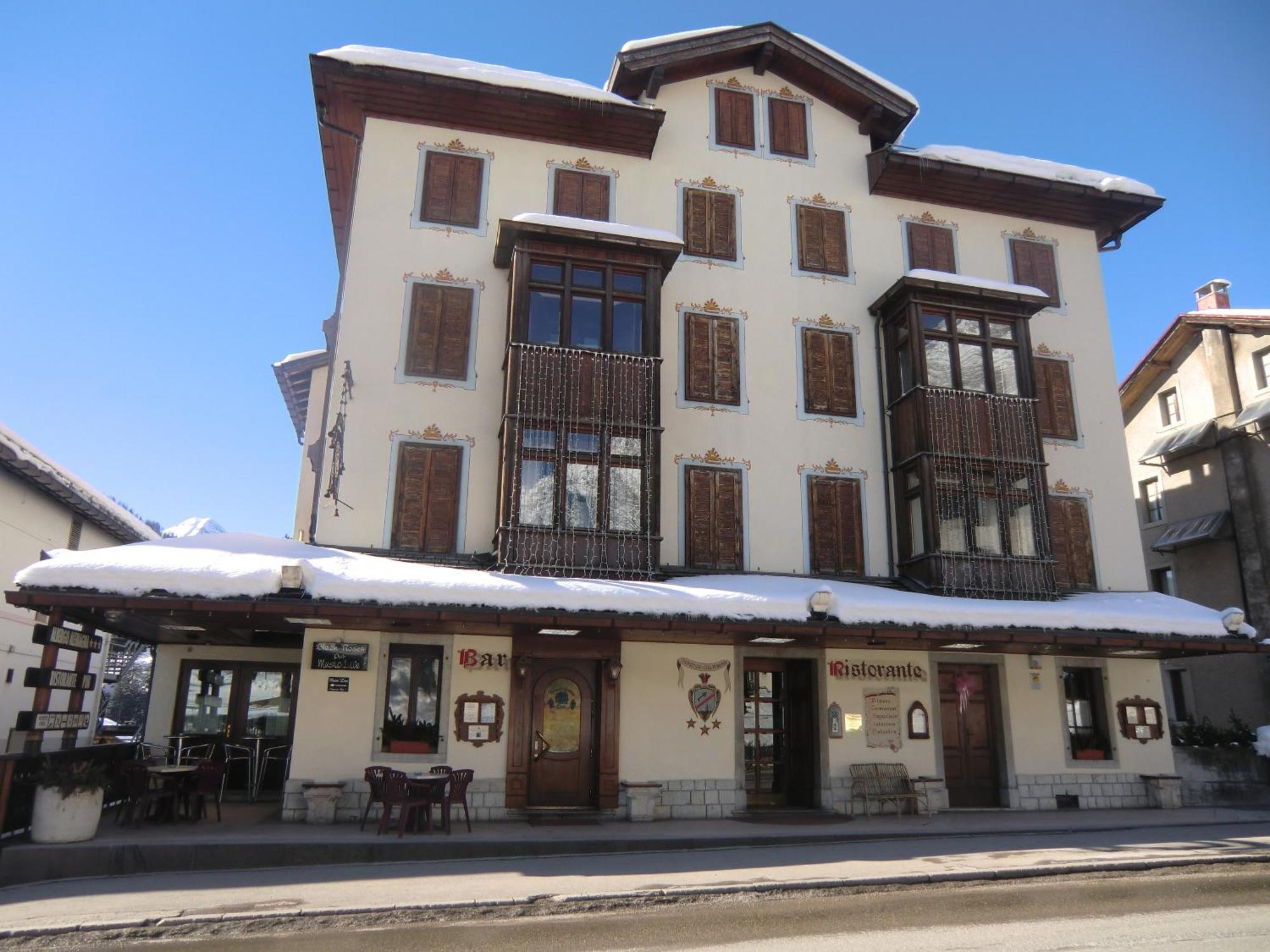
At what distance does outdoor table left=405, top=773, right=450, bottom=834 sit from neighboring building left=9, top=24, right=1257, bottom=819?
1614mm

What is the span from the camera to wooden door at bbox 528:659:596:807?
13750 millimetres

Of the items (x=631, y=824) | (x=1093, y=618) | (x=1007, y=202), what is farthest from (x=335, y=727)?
(x=1007, y=202)

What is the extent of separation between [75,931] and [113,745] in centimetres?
623

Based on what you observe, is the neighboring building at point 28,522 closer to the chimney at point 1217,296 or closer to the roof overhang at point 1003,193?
the roof overhang at point 1003,193

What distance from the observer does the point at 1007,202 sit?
62.3 ft

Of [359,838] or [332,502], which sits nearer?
[359,838]

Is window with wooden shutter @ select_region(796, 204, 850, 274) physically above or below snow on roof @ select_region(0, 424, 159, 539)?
above

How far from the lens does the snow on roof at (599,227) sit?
14930 millimetres

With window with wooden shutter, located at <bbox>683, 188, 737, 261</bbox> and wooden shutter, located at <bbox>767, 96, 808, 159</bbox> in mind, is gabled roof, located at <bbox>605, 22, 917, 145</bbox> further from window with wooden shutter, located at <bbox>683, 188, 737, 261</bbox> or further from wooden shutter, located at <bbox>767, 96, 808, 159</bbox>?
window with wooden shutter, located at <bbox>683, 188, 737, 261</bbox>

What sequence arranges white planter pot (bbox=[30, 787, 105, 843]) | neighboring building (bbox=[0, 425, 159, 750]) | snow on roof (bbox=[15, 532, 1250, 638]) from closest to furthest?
white planter pot (bbox=[30, 787, 105, 843]), snow on roof (bbox=[15, 532, 1250, 638]), neighboring building (bbox=[0, 425, 159, 750])

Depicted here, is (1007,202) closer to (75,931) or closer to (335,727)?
(335,727)

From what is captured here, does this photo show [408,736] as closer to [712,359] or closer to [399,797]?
[399,797]

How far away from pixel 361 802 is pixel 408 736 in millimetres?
1084

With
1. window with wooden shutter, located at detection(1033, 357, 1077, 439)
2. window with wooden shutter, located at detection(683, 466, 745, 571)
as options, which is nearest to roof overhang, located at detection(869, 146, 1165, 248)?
window with wooden shutter, located at detection(1033, 357, 1077, 439)
